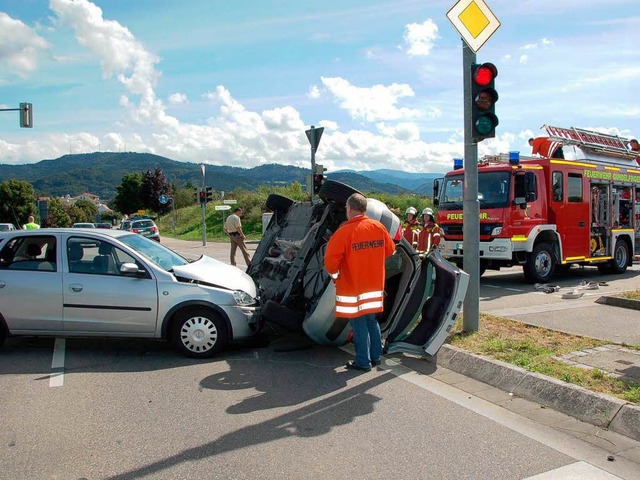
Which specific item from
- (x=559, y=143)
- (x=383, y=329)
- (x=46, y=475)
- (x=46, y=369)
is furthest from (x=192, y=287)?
(x=559, y=143)

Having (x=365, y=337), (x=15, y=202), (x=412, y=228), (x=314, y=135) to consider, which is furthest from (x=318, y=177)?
(x=15, y=202)

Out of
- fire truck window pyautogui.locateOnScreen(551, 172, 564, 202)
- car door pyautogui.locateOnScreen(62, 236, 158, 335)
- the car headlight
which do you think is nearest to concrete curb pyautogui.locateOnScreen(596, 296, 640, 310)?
fire truck window pyautogui.locateOnScreen(551, 172, 564, 202)

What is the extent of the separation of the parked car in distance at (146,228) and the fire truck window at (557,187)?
25711 millimetres

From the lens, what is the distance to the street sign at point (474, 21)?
6566 mm

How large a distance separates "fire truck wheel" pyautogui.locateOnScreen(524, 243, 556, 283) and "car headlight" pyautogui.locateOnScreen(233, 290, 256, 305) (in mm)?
7936

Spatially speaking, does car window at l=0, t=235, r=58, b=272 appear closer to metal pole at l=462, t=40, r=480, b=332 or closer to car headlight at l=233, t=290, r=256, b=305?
car headlight at l=233, t=290, r=256, b=305

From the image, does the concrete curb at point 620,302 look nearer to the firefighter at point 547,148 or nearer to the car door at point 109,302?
the firefighter at point 547,148

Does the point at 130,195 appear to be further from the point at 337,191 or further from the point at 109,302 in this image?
the point at 337,191

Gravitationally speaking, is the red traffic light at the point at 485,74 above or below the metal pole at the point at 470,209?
above

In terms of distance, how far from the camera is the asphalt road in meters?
3.64

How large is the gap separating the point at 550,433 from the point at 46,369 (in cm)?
496

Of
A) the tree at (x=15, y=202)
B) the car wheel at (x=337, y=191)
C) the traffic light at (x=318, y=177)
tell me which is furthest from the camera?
the tree at (x=15, y=202)

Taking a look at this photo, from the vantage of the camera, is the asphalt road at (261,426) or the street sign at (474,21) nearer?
the asphalt road at (261,426)

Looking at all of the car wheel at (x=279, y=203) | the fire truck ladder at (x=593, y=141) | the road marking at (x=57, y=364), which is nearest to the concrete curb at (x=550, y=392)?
the car wheel at (x=279, y=203)
